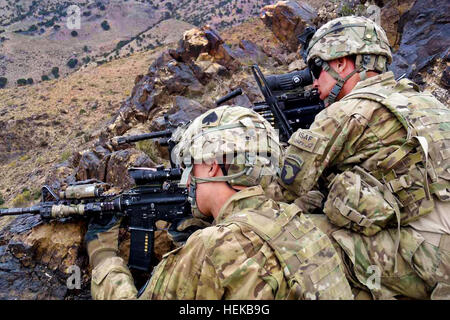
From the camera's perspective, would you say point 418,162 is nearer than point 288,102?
Yes

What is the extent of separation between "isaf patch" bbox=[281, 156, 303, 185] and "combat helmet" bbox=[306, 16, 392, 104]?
37.1 inches

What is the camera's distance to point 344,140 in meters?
2.94

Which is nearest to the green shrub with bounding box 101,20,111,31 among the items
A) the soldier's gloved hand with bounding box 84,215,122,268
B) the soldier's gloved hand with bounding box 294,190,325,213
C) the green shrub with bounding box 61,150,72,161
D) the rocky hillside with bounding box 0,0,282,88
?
the rocky hillside with bounding box 0,0,282,88

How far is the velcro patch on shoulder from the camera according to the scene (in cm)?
299

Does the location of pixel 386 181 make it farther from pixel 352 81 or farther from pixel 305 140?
pixel 352 81

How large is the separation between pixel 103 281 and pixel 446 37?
24.2 ft

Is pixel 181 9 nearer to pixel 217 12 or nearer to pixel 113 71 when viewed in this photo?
pixel 217 12

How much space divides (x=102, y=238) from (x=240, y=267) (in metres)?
2.18

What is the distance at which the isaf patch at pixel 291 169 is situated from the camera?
312 centimetres

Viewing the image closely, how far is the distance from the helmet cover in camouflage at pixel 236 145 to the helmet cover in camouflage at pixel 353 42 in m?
→ 1.61

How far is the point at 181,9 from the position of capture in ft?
215

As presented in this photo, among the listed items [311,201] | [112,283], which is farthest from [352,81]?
[112,283]

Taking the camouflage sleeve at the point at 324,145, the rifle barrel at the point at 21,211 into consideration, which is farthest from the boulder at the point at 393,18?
the rifle barrel at the point at 21,211

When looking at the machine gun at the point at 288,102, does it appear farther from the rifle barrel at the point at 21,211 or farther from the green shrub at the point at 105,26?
the green shrub at the point at 105,26
